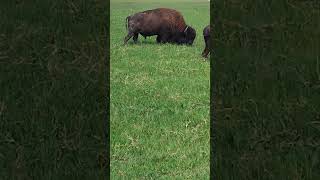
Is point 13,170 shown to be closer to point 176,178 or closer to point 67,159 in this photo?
point 67,159

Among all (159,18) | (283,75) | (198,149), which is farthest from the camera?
(159,18)

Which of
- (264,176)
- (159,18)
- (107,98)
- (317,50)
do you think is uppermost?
(317,50)

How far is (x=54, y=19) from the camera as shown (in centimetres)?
343

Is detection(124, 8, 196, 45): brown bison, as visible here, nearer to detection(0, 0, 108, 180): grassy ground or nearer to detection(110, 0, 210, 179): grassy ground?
detection(110, 0, 210, 179): grassy ground

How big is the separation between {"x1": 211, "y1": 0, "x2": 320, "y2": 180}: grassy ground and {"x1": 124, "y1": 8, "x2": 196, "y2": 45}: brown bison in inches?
404

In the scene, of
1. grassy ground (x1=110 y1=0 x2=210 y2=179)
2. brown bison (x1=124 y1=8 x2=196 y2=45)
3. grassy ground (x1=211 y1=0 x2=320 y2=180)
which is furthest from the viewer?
brown bison (x1=124 y1=8 x2=196 y2=45)

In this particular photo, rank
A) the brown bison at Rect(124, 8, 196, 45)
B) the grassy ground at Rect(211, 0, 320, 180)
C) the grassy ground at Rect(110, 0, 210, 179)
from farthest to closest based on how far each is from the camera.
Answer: the brown bison at Rect(124, 8, 196, 45)
the grassy ground at Rect(110, 0, 210, 179)
the grassy ground at Rect(211, 0, 320, 180)

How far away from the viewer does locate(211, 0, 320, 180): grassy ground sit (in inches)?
118

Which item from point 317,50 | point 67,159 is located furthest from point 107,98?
point 317,50

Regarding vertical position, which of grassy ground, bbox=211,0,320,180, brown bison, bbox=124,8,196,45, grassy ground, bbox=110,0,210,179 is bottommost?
brown bison, bbox=124,8,196,45

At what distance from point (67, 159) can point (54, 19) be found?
893 millimetres

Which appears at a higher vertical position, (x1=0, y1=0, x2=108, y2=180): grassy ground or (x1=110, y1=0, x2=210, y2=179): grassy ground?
(x1=0, y1=0, x2=108, y2=180): grassy ground

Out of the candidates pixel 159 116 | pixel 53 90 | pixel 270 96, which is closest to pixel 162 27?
pixel 159 116

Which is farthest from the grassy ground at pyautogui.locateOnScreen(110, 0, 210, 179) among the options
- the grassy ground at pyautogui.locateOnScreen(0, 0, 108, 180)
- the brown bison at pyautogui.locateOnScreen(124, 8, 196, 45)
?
the brown bison at pyautogui.locateOnScreen(124, 8, 196, 45)
